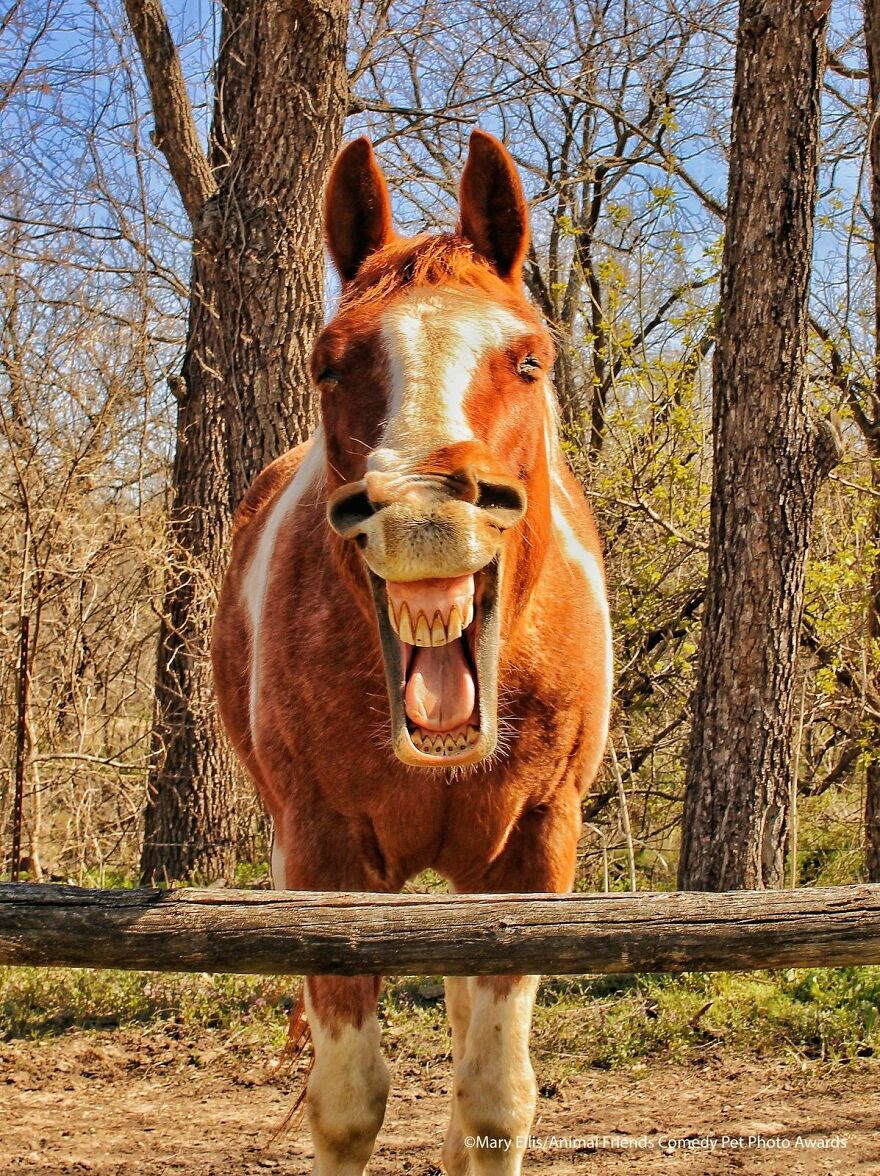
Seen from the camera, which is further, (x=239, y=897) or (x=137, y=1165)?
(x=137, y=1165)

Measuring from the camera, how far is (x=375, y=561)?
2045 mm

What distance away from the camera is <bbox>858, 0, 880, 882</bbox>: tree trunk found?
6078 mm

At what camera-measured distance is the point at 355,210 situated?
109 inches

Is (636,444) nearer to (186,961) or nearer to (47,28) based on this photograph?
(47,28)

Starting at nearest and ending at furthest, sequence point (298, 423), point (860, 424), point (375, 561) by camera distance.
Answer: point (375, 561) → point (298, 423) → point (860, 424)

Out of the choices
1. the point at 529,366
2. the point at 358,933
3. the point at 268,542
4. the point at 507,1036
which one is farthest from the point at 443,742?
the point at 268,542

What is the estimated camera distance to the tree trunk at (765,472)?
5.39 metres

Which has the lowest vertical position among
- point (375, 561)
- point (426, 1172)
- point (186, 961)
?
point (426, 1172)

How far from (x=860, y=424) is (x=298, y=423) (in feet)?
11.3

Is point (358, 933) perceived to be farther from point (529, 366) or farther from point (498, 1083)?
point (529, 366)

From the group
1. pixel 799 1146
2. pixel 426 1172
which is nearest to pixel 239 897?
pixel 426 1172

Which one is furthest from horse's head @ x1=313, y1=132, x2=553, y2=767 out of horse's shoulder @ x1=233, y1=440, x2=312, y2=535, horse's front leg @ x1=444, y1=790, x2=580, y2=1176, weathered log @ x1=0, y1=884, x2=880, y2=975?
horse's shoulder @ x1=233, y1=440, x2=312, y2=535

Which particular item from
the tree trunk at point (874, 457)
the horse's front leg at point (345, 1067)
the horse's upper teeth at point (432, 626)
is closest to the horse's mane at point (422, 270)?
the horse's upper teeth at point (432, 626)

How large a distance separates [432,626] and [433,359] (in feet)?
1.88
